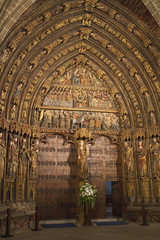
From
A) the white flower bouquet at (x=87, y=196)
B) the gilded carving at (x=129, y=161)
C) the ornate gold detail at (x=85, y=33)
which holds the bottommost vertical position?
the white flower bouquet at (x=87, y=196)

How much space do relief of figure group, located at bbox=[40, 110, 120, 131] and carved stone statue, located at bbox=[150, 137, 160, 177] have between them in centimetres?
227

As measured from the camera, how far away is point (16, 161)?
1021cm

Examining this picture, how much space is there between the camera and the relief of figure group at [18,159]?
977 centimetres

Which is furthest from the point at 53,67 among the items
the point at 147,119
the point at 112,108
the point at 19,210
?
the point at 19,210

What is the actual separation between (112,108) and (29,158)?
18.2 ft

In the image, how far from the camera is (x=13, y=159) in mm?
10070

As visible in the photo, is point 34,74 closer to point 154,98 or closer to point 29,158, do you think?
point 29,158

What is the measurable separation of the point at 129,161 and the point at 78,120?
3474mm

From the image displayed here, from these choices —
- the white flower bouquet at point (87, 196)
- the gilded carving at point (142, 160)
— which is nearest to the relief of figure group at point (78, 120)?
the gilded carving at point (142, 160)

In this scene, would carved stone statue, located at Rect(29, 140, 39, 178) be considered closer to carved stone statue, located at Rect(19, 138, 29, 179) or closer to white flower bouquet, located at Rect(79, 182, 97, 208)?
carved stone statue, located at Rect(19, 138, 29, 179)

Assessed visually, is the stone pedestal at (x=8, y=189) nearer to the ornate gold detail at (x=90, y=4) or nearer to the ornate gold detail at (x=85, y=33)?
the ornate gold detail at (x=85, y=33)

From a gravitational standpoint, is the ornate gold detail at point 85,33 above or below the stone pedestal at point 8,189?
above

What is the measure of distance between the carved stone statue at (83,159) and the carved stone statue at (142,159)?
268 centimetres

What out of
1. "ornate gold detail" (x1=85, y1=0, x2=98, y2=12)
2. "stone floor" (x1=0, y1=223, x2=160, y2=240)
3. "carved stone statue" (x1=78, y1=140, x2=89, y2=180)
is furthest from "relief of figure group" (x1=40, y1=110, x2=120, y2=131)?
"stone floor" (x1=0, y1=223, x2=160, y2=240)
